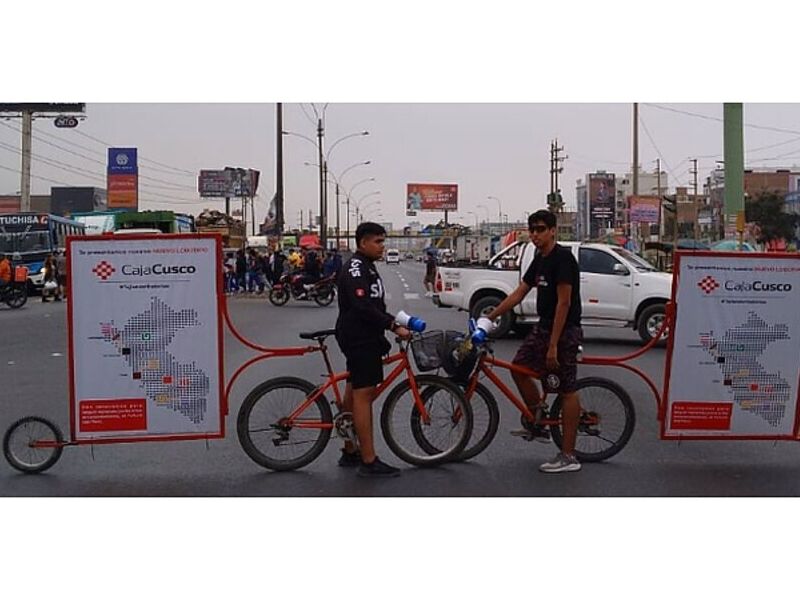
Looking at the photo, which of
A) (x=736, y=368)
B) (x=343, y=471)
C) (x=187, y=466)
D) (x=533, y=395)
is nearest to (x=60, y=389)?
(x=187, y=466)

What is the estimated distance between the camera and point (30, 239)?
1478 inches

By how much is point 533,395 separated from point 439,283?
38.7 ft

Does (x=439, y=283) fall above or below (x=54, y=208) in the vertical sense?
below

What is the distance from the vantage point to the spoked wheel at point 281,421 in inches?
297

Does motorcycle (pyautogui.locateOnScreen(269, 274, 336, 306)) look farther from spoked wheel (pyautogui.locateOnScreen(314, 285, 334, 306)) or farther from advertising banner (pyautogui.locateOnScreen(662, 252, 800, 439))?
advertising banner (pyautogui.locateOnScreen(662, 252, 800, 439))

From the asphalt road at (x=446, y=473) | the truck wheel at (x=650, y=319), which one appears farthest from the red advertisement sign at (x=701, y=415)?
the truck wheel at (x=650, y=319)

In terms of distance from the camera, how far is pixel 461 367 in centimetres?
757

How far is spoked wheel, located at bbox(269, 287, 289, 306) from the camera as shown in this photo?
1123 inches

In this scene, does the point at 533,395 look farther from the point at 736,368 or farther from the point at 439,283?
the point at 439,283

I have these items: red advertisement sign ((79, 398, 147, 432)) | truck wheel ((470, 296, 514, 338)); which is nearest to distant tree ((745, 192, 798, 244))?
truck wheel ((470, 296, 514, 338))

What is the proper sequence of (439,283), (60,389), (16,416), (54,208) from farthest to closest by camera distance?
(54,208) → (439,283) → (60,389) → (16,416)

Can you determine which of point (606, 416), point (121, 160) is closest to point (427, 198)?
point (121, 160)

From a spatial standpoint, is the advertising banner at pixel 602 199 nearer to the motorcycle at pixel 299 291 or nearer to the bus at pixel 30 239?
the bus at pixel 30 239

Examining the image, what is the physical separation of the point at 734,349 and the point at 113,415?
14.9 feet
